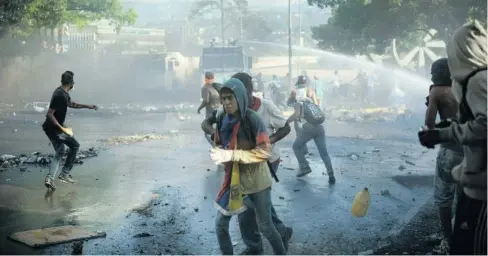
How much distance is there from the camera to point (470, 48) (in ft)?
12.0

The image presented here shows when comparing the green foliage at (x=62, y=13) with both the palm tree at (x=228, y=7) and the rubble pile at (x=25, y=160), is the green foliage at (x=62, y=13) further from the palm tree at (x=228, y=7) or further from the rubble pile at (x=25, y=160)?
the palm tree at (x=228, y=7)

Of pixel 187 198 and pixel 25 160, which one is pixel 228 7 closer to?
pixel 25 160

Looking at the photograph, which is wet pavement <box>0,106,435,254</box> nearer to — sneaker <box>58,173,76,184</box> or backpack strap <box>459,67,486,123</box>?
sneaker <box>58,173,76,184</box>

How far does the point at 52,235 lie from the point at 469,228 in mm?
4266

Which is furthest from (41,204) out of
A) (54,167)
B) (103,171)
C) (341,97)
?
(341,97)

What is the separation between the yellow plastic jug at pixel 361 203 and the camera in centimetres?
701

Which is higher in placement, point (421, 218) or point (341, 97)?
point (421, 218)

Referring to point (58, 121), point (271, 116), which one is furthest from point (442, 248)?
point (58, 121)

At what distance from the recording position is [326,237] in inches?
266

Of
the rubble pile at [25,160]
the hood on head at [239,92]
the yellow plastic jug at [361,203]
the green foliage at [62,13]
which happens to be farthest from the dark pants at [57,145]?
the green foliage at [62,13]

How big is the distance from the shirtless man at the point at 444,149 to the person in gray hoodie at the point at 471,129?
1882 millimetres

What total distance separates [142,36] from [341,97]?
22293mm

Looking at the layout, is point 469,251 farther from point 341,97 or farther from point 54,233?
point 341,97

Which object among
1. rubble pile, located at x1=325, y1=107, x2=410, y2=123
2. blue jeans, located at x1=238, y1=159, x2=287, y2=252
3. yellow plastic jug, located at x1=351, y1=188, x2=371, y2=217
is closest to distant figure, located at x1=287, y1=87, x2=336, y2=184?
yellow plastic jug, located at x1=351, y1=188, x2=371, y2=217
